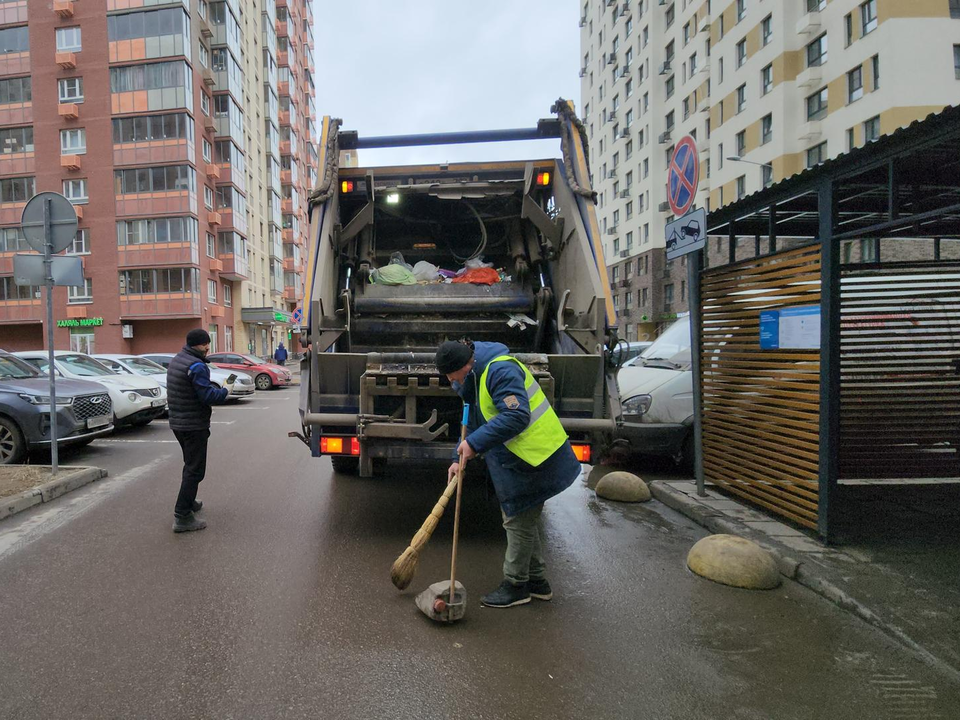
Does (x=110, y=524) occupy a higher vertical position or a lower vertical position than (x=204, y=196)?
lower

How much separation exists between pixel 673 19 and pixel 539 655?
46480 millimetres

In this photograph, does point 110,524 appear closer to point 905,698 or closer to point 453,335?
point 453,335

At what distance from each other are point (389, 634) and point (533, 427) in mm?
1337

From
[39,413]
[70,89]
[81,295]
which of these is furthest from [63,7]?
[39,413]

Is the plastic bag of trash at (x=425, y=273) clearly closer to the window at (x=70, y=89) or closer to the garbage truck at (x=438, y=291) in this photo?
the garbage truck at (x=438, y=291)

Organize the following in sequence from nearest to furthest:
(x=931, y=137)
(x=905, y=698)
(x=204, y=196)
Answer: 1. (x=905, y=698)
2. (x=931, y=137)
3. (x=204, y=196)

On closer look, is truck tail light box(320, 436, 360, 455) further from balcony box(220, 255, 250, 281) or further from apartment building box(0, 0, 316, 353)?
balcony box(220, 255, 250, 281)

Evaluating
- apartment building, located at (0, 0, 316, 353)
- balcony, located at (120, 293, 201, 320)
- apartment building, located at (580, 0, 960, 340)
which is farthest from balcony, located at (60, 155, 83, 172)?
apartment building, located at (580, 0, 960, 340)

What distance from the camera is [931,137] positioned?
3.66 metres

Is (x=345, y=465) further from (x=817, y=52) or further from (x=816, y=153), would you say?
(x=817, y=52)

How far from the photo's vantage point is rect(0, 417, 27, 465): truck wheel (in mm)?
7352

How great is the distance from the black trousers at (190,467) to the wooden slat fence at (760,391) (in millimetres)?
4611

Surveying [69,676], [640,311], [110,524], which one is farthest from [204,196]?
[69,676]

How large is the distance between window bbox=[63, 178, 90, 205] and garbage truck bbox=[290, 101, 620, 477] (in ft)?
112
